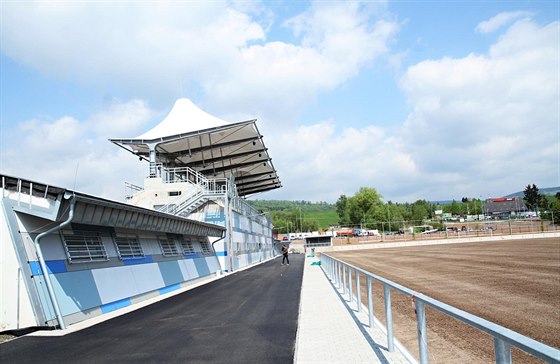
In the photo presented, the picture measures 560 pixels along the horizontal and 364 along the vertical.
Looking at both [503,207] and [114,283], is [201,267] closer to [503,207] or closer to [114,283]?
[114,283]

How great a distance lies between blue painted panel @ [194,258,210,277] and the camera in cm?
2434

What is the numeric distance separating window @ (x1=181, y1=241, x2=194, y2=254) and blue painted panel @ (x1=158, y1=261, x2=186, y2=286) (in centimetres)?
213

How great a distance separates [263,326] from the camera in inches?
392

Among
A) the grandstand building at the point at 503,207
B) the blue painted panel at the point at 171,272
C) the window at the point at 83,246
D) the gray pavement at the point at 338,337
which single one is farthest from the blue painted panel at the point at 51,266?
the grandstand building at the point at 503,207

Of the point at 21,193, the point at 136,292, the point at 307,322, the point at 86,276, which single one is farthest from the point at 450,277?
the point at 21,193

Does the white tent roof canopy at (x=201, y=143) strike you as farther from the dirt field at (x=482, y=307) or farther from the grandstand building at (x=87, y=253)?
the dirt field at (x=482, y=307)

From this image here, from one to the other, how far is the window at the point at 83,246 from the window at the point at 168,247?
5.60 metres

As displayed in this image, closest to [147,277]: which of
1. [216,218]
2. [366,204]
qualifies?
[216,218]

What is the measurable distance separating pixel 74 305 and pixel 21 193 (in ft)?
10.1

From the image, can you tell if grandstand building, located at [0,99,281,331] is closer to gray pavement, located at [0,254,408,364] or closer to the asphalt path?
gray pavement, located at [0,254,408,364]

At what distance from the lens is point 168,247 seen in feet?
66.0

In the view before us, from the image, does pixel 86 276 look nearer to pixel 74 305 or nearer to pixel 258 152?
pixel 74 305

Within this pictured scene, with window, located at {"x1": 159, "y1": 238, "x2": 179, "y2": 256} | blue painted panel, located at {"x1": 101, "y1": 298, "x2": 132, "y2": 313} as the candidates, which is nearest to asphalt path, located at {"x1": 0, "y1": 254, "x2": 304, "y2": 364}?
blue painted panel, located at {"x1": 101, "y1": 298, "x2": 132, "y2": 313}

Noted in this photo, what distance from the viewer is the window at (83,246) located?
39.8ft
